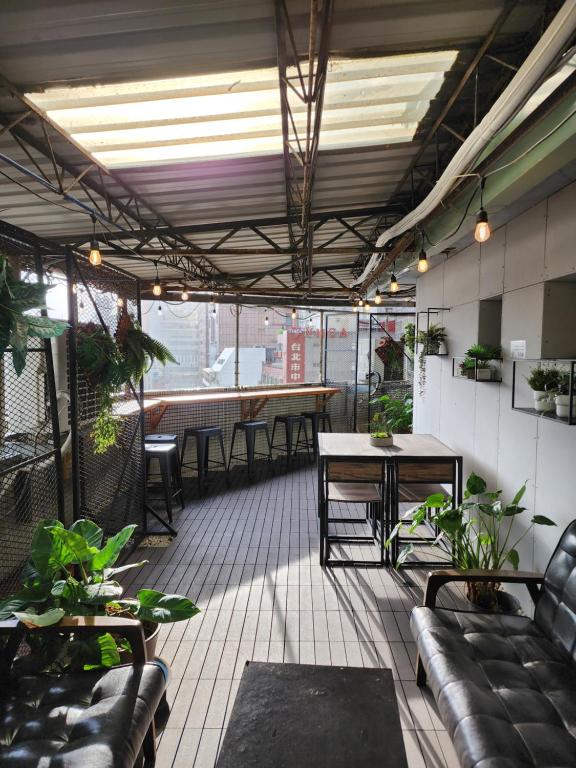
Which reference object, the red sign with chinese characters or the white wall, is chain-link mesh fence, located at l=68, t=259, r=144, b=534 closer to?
the white wall

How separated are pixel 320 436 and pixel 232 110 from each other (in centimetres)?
285

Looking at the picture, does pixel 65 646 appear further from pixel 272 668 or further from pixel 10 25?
pixel 10 25

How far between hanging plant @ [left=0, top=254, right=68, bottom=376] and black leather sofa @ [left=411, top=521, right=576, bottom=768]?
7.07 ft

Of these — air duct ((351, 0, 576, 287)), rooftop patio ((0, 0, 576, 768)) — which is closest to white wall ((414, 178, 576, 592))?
rooftop patio ((0, 0, 576, 768))

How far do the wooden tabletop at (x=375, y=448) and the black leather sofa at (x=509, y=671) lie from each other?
1289 millimetres

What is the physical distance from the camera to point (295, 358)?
28.7 feet

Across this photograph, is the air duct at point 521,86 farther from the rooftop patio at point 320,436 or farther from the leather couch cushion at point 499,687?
the leather couch cushion at point 499,687

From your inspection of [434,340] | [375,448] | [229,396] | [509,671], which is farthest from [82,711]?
[229,396]

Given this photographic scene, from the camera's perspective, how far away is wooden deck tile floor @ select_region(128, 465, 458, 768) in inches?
76.5

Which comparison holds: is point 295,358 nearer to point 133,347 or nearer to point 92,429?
point 133,347

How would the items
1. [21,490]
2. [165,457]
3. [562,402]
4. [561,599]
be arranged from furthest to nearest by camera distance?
[165,457] → [21,490] → [562,402] → [561,599]

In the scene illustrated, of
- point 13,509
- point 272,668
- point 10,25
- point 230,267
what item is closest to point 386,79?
point 10,25

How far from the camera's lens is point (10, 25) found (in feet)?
5.48

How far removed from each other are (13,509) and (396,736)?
2.48 m
